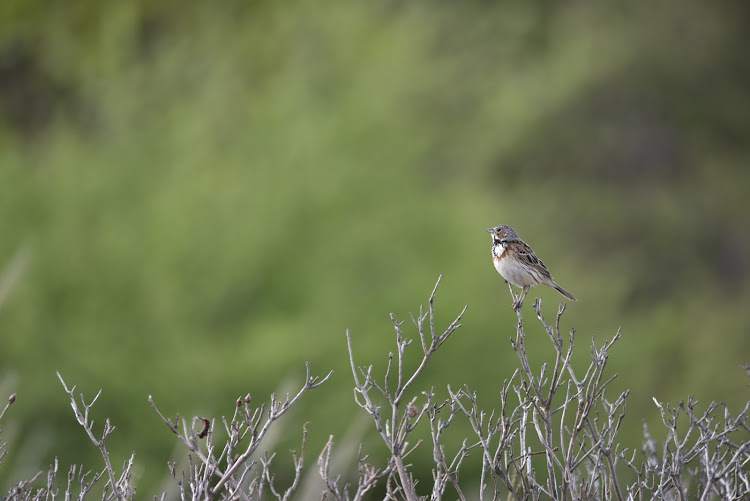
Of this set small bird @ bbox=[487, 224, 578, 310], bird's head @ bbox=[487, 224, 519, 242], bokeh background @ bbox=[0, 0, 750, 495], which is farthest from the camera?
bokeh background @ bbox=[0, 0, 750, 495]

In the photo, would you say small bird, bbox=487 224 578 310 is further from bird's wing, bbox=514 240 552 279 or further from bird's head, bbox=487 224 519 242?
bird's head, bbox=487 224 519 242

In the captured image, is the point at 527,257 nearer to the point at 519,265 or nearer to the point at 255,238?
the point at 519,265

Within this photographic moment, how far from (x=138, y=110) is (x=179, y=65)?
2.51ft

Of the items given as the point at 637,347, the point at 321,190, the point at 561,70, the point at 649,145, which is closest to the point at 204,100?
the point at 321,190

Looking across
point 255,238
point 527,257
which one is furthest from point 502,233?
point 255,238

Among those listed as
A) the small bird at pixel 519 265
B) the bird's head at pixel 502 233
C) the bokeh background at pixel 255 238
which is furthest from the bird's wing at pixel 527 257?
the bokeh background at pixel 255 238

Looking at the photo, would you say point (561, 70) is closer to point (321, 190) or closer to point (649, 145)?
point (321, 190)

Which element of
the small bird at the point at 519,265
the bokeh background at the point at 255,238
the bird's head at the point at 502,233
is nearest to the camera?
the small bird at the point at 519,265

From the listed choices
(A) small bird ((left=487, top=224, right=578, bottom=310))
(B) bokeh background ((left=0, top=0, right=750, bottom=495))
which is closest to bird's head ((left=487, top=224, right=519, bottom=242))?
(A) small bird ((left=487, top=224, right=578, bottom=310))

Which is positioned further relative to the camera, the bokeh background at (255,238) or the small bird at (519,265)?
the bokeh background at (255,238)

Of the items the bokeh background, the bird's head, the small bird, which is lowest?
the bokeh background

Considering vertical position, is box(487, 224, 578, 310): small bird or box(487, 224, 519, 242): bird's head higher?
box(487, 224, 519, 242): bird's head

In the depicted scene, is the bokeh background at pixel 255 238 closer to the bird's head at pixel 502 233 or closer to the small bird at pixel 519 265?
the bird's head at pixel 502 233

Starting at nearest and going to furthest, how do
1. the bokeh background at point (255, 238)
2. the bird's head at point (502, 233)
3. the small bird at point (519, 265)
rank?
the small bird at point (519, 265) → the bird's head at point (502, 233) → the bokeh background at point (255, 238)
